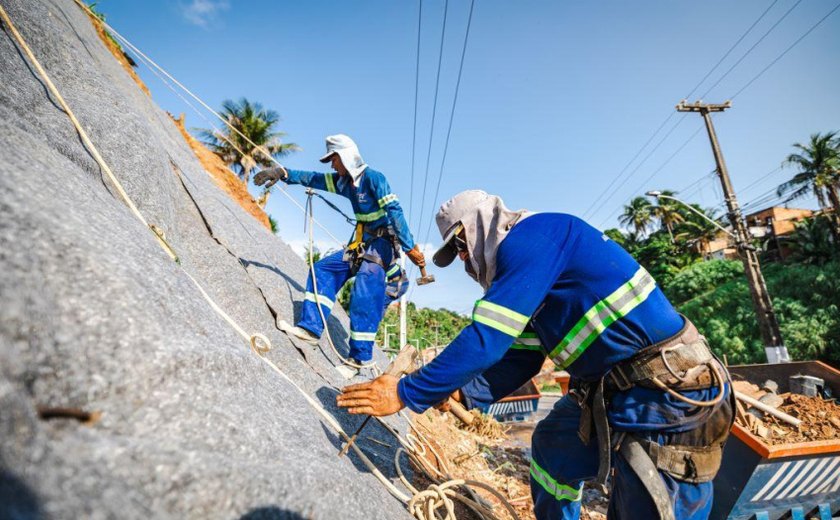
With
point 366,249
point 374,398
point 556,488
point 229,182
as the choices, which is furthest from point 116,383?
point 229,182

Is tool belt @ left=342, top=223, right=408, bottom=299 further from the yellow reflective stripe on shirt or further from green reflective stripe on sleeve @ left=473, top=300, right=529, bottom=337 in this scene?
green reflective stripe on sleeve @ left=473, top=300, right=529, bottom=337

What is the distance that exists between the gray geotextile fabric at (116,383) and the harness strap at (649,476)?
123cm

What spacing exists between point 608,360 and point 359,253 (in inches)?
104

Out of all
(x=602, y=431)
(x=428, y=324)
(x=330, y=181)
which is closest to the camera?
(x=602, y=431)

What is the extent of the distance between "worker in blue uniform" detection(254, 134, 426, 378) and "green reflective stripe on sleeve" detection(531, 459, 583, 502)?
6.46 ft

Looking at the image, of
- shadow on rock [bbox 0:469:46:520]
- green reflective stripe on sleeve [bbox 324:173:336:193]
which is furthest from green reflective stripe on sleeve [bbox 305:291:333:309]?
shadow on rock [bbox 0:469:46:520]

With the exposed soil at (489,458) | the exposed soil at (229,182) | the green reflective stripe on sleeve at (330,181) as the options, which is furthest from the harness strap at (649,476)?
the exposed soil at (229,182)

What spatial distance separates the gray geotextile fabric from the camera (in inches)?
32.7

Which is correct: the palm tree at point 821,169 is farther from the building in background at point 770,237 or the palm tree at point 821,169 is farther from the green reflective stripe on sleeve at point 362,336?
the green reflective stripe on sleeve at point 362,336

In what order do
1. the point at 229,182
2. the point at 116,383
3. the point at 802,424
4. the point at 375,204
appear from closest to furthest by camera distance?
1. the point at 116,383
2. the point at 802,424
3. the point at 375,204
4. the point at 229,182

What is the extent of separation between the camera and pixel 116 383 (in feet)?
3.57

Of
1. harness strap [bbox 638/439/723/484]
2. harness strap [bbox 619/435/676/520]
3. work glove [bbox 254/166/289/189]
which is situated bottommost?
harness strap [bbox 619/435/676/520]

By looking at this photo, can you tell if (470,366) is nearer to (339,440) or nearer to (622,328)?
(622,328)

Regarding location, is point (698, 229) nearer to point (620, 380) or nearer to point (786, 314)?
point (786, 314)
